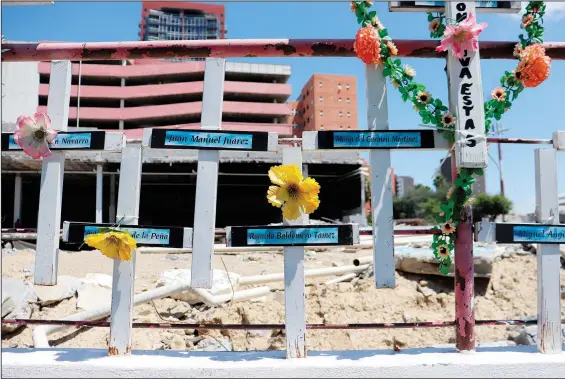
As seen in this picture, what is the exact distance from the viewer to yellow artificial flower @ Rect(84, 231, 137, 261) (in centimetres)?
271

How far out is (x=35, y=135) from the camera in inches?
115

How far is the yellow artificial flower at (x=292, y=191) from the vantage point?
2754mm

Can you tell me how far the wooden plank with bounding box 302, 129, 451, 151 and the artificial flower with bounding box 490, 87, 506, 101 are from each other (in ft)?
2.02

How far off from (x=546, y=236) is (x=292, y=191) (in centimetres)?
178

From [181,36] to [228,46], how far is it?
8121 centimetres

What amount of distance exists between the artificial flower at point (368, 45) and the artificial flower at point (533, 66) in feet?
3.29

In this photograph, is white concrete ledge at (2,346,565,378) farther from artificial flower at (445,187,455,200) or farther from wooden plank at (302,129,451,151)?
wooden plank at (302,129,451,151)

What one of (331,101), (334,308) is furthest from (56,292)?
(331,101)

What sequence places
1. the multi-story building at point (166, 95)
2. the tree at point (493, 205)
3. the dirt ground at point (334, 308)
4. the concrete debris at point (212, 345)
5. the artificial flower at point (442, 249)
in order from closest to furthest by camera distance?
the artificial flower at point (442, 249) < the concrete debris at point (212, 345) < the dirt ground at point (334, 308) < the multi-story building at point (166, 95) < the tree at point (493, 205)

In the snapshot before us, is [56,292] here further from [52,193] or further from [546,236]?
[546,236]

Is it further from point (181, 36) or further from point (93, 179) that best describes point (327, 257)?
point (181, 36)

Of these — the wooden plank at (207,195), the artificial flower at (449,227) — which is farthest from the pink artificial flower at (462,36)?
the wooden plank at (207,195)

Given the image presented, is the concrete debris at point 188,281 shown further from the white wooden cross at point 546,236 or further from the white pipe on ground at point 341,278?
the white wooden cross at point 546,236

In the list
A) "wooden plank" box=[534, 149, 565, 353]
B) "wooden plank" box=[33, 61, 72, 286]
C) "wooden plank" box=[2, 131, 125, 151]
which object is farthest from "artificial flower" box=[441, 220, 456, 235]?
"wooden plank" box=[33, 61, 72, 286]
